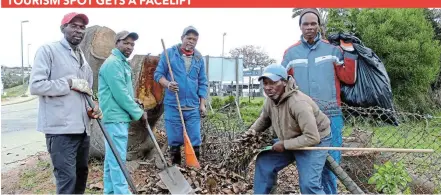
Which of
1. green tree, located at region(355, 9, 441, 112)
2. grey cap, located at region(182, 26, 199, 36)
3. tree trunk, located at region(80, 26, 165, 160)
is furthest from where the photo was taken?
green tree, located at region(355, 9, 441, 112)

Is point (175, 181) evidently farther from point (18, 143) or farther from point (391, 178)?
point (18, 143)

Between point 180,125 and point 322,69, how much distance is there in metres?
1.82

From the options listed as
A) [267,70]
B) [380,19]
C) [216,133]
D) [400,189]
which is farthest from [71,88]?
[380,19]

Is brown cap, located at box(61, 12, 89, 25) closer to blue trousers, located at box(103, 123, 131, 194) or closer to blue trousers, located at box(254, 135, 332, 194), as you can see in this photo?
blue trousers, located at box(103, 123, 131, 194)

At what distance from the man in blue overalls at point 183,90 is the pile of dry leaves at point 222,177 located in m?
0.42

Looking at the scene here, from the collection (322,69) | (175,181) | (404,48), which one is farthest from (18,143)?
(404,48)

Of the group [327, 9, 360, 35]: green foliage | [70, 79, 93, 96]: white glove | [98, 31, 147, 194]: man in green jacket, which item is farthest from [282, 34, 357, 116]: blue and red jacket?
[327, 9, 360, 35]: green foliage

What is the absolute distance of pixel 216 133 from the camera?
5891mm

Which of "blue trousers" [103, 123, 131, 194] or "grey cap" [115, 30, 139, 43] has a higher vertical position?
"grey cap" [115, 30, 139, 43]

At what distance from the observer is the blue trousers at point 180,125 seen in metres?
5.03

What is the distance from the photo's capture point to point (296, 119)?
344cm

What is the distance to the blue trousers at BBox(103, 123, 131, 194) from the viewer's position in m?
4.04

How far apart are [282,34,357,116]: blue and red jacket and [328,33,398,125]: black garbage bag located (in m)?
0.16

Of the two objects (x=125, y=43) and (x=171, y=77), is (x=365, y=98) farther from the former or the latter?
(x=125, y=43)
